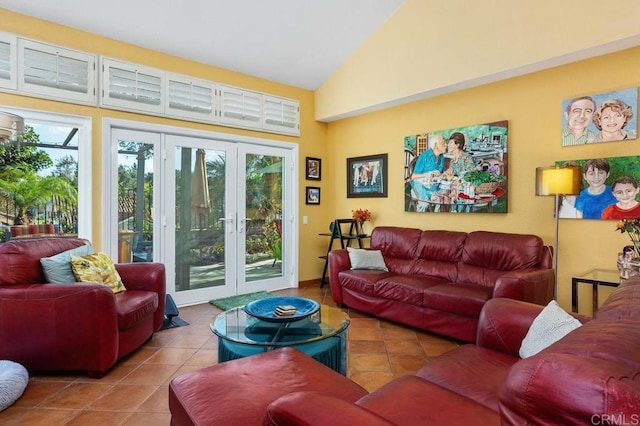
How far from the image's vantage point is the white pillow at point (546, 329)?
1550 millimetres

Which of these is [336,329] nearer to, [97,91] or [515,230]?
[515,230]

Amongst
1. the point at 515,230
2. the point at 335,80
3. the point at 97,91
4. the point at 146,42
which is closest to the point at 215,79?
the point at 146,42

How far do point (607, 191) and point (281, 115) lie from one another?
379 centimetres

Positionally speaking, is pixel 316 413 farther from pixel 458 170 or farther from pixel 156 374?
pixel 458 170

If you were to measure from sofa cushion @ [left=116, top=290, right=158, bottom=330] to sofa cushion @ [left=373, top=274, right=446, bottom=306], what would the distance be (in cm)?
210

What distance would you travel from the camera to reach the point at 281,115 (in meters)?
5.05

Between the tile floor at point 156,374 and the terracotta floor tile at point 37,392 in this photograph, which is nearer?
the tile floor at point 156,374

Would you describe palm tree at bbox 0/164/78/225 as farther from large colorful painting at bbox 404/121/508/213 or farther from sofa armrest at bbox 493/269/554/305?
sofa armrest at bbox 493/269/554/305

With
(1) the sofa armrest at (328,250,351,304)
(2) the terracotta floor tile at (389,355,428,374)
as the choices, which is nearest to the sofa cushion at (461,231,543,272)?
(2) the terracotta floor tile at (389,355,428,374)

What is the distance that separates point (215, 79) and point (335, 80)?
1.64 m

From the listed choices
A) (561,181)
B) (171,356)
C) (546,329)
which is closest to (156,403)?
(171,356)

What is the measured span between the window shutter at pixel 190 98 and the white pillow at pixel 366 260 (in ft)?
7.87
